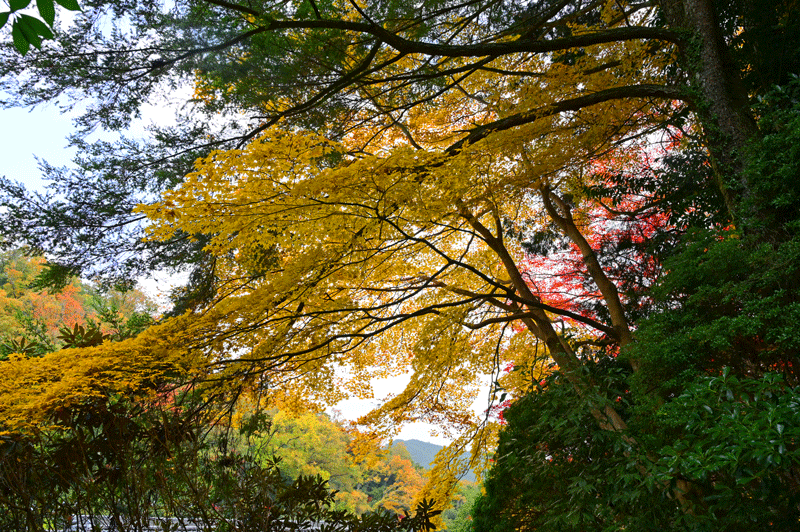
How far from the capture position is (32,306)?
15.2 m

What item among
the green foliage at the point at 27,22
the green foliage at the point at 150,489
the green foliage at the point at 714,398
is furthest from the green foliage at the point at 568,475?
the green foliage at the point at 27,22

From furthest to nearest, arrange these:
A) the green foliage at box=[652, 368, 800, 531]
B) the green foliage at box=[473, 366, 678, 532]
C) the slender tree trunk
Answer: the slender tree trunk < the green foliage at box=[473, 366, 678, 532] < the green foliage at box=[652, 368, 800, 531]

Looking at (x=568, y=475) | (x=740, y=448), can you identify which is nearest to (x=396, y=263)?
(x=568, y=475)

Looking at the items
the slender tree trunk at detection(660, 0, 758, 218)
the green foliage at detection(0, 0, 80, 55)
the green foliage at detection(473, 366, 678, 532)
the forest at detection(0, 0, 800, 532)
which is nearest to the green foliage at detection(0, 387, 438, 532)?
the forest at detection(0, 0, 800, 532)

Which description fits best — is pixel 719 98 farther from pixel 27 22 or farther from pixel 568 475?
pixel 27 22

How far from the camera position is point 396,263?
13.9ft

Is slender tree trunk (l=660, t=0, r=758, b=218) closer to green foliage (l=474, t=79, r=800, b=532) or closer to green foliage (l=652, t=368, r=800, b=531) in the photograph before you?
green foliage (l=474, t=79, r=800, b=532)

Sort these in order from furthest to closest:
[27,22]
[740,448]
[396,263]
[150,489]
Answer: [396,263], [150,489], [740,448], [27,22]

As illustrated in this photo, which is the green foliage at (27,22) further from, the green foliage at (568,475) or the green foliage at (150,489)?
the green foliage at (568,475)

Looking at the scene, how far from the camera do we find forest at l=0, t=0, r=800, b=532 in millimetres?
2342

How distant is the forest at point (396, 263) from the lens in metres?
2.34

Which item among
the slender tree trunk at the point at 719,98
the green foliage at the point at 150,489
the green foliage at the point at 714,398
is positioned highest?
the slender tree trunk at the point at 719,98

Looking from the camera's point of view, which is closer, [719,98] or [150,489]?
[150,489]

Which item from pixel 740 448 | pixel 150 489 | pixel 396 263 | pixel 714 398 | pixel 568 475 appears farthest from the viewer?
pixel 396 263
